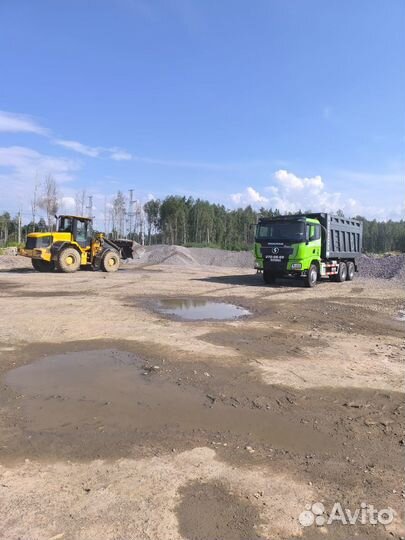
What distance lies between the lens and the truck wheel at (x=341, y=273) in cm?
2120

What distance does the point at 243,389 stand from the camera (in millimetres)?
5711

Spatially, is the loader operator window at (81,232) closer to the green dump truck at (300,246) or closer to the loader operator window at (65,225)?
the loader operator window at (65,225)

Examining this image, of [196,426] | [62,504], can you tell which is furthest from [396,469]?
[62,504]

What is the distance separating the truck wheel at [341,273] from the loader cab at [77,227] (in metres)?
12.6

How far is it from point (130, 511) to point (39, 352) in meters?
4.74

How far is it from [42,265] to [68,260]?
1867 mm

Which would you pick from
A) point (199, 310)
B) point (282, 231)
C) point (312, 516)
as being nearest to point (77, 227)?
point (282, 231)

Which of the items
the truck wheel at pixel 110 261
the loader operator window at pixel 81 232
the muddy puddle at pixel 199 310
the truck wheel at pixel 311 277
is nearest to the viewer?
the muddy puddle at pixel 199 310

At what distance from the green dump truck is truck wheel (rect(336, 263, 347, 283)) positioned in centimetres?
22

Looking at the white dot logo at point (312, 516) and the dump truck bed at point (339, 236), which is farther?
the dump truck bed at point (339, 236)

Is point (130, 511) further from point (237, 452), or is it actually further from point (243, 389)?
point (243, 389)

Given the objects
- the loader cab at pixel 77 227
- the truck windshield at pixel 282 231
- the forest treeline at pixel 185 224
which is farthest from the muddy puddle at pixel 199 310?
the forest treeline at pixel 185 224

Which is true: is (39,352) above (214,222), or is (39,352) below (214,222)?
below

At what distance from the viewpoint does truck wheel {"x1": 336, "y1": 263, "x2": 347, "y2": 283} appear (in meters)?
21.2
